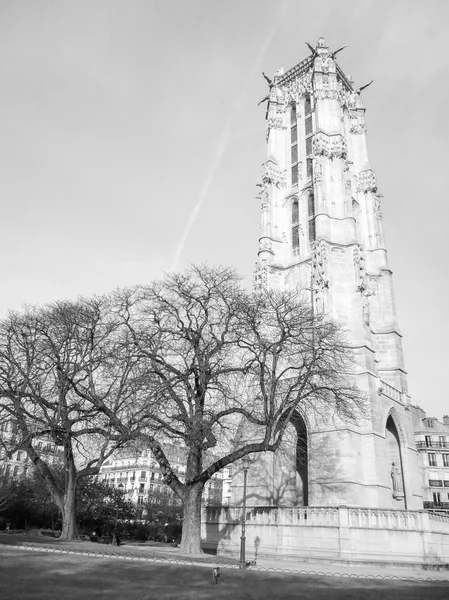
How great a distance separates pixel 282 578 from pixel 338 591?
2.48 metres

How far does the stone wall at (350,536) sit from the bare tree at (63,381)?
801 cm

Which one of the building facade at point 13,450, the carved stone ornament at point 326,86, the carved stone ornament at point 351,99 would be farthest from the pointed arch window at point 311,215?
the building facade at point 13,450

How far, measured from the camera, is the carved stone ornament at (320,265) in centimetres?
3011

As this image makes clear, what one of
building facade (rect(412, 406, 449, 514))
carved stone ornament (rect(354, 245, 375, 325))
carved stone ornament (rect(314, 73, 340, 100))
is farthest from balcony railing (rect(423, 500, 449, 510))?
carved stone ornament (rect(314, 73, 340, 100))

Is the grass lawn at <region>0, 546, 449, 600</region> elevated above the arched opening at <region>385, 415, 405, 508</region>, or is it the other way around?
the arched opening at <region>385, 415, 405, 508</region>

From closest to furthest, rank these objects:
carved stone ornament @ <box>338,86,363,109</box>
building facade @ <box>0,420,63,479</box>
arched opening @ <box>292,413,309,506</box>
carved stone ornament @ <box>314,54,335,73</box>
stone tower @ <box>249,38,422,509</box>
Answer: building facade @ <box>0,420,63,479</box>, stone tower @ <box>249,38,422,509</box>, arched opening @ <box>292,413,309,506</box>, carved stone ornament @ <box>314,54,335,73</box>, carved stone ornament @ <box>338,86,363,109</box>

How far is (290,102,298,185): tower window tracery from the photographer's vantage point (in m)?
39.9

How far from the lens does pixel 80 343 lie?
829 inches

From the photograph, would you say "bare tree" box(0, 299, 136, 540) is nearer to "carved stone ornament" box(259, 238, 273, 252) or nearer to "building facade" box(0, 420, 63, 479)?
"building facade" box(0, 420, 63, 479)

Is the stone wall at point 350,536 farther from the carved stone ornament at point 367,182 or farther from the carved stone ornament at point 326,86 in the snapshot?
the carved stone ornament at point 326,86

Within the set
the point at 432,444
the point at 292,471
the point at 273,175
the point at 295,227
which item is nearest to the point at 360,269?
the point at 295,227

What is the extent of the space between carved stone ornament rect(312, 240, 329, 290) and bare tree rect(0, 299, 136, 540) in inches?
552

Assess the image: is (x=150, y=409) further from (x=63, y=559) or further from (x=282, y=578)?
(x=282, y=578)

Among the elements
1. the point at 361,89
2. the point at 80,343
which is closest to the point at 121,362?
the point at 80,343
